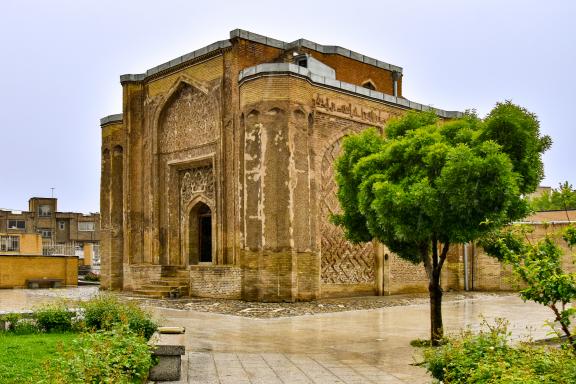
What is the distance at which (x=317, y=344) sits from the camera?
9352 mm

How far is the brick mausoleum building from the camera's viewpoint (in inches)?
651

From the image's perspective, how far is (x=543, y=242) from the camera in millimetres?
5359

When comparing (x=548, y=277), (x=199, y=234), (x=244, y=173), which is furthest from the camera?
(x=199, y=234)

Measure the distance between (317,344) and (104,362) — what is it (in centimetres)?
479

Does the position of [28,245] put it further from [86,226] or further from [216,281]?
[86,226]

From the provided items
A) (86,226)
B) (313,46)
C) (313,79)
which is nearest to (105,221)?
(313,46)

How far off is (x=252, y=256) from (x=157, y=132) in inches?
285

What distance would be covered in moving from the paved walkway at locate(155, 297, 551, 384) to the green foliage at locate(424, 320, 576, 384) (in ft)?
3.68

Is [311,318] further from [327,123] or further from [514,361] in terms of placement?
[514,361]

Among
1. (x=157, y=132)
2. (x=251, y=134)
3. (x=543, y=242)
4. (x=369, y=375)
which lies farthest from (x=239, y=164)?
(x=543, y=242)

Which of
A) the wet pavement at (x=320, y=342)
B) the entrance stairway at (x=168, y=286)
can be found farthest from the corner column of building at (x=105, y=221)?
the wet pavement at (x=320, y=342)

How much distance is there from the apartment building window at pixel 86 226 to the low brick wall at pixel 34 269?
36.1 meters

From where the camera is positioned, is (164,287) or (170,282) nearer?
(164,287)

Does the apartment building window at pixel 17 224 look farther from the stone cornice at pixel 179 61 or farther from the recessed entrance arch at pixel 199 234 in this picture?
the recessed entrance arch at pixel 199 234
